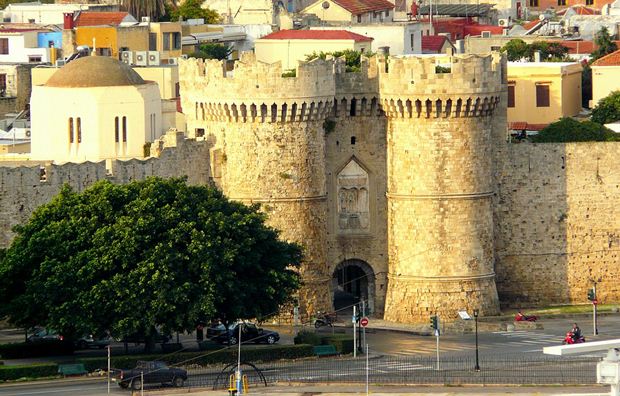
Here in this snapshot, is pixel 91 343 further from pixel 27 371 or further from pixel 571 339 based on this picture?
pixel 571 339

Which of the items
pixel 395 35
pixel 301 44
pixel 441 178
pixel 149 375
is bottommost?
pixel 149 375

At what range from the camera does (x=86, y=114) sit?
11625 centimetres

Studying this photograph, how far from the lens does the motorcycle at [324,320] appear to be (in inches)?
4412

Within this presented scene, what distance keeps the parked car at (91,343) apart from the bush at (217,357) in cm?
329

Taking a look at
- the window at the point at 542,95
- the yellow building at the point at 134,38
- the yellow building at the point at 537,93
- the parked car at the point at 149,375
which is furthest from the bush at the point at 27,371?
the yellow building at the point at 134,38

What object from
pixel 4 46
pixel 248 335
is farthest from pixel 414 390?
pixel 4 46

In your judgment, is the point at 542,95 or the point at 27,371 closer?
the point at 27,371

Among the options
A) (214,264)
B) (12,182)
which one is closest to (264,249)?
(214,264)

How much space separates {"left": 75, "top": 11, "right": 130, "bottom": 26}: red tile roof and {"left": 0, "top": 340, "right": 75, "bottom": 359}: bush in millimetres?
82951

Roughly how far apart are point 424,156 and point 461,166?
1.61 m

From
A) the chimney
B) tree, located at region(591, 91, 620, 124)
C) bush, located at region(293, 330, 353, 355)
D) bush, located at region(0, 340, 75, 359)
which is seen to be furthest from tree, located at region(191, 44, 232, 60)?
bush, located at region(0, 340, 75, 359)

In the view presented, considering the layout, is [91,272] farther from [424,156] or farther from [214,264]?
[424,156]

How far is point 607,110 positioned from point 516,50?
21.2 metres

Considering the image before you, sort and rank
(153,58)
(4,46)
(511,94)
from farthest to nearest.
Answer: (4,46) → (153,58) → (511,94)
